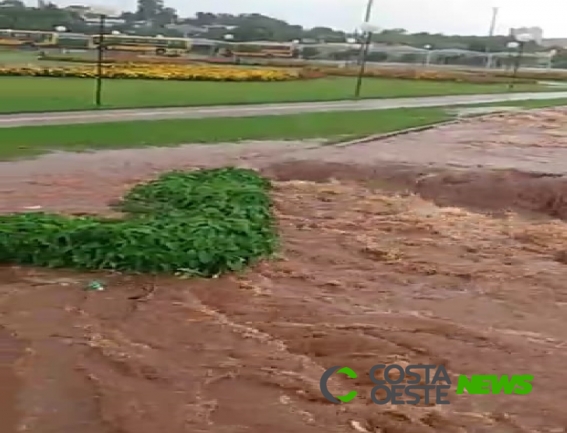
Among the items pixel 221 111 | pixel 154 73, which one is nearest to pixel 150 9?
pixel 154 73

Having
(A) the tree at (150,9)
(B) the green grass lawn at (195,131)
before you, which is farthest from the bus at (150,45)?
(B) the green grass lawn at (195,131)

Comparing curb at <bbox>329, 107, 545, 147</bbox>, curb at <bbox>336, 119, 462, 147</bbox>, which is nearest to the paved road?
curb at <bbox>329, 107, 545, 147</bbox>

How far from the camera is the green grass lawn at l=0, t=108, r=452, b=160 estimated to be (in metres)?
14.4

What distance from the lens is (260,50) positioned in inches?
1939

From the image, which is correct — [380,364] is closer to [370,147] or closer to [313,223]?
[313,223]

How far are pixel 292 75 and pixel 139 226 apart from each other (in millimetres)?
27554

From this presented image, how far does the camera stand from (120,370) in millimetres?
5074

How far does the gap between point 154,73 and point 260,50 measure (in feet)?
63.2

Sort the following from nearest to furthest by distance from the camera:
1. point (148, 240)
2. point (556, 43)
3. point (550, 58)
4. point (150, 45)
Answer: point (148, 240)
point (150, 45)
point (550, 58)
point (556, 43)

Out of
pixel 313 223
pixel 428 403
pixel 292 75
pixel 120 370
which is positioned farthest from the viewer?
pixel 292 75

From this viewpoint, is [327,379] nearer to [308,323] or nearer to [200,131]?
[308,323]

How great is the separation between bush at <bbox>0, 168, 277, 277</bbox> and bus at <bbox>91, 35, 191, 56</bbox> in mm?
34869

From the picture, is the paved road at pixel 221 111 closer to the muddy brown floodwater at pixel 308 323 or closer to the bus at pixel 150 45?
the muddy brown floodwater at pixel 308 323

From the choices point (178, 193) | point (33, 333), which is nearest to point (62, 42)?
point (178, 193)
